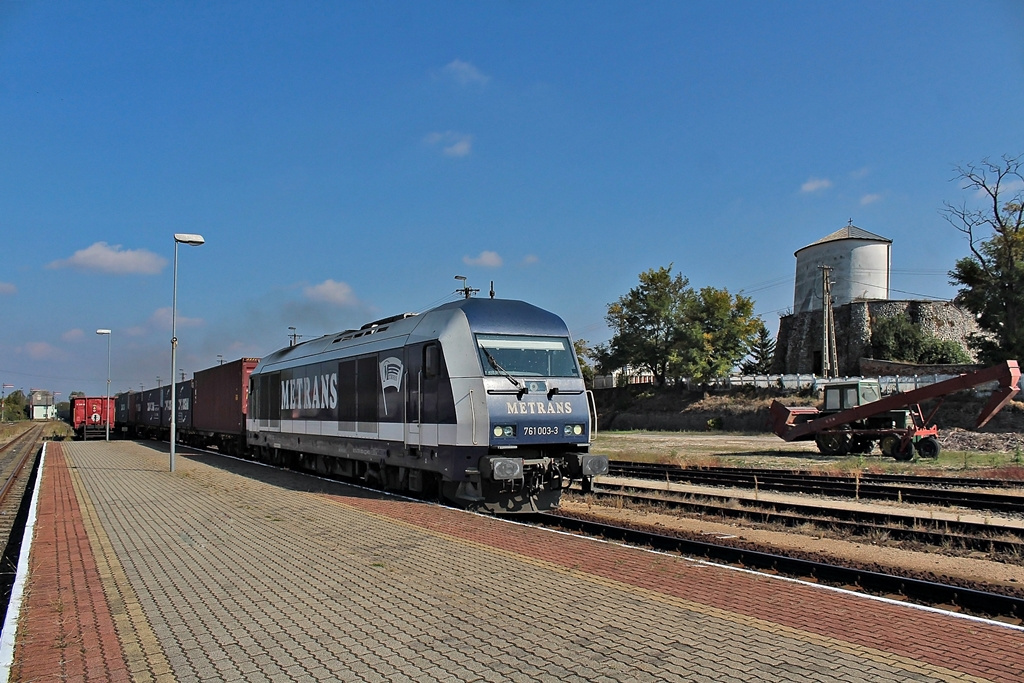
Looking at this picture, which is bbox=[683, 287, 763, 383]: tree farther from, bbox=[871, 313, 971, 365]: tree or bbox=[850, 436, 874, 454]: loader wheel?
bbox=[850, 436, 874, 454]: loader wheel

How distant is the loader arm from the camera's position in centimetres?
2036

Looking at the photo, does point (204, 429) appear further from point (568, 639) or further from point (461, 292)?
point (568, 639)

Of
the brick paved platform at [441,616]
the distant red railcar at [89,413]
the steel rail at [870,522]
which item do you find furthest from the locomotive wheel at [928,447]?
the distant red railcar at [89,413]

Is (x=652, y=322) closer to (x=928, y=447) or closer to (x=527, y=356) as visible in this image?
(x=928, y=447)

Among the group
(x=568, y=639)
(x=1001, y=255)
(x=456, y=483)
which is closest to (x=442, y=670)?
(x=568, y=639)

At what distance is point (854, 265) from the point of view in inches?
2514

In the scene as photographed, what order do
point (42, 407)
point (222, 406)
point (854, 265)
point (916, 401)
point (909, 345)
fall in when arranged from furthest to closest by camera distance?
point (42, 407) → point (854, 265) → point (909, 345) → point (222, 406) → point (916, 401)

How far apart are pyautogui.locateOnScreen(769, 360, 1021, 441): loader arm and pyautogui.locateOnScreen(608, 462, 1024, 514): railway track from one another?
4.62 meters

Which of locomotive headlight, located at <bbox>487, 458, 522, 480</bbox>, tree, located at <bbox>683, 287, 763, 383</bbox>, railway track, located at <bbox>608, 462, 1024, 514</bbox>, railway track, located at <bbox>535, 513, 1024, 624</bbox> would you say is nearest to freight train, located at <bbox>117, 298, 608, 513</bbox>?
locomotive headlight, located at <bbox>487, 458, 522, 480</bbox>

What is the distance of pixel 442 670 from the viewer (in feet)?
16.5

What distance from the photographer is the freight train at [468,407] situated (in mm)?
11734

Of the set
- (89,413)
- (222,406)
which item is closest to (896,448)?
(222,406)

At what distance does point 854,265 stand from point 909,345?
1102 centimetres

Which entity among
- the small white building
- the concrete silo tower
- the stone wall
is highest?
the concrete silo tower
